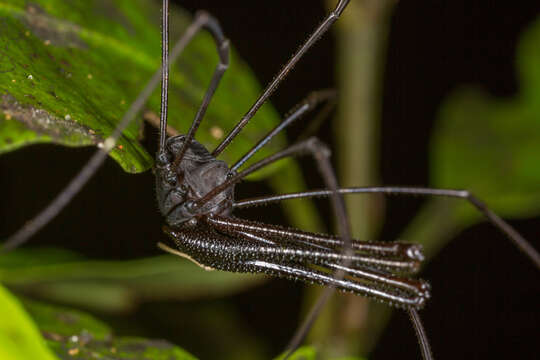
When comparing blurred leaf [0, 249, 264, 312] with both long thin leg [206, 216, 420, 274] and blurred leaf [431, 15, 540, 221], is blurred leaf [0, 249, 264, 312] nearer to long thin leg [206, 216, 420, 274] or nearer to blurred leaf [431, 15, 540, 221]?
long thin leg [206, 216, 420, 274]

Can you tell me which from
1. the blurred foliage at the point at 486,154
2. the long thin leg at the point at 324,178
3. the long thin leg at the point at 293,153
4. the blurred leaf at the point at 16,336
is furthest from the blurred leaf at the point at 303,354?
the blurred foliage at the point at 486,154

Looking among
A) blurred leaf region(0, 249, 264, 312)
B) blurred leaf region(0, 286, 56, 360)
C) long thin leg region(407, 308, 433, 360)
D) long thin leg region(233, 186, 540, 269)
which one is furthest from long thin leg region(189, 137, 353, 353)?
blurred leaf region(0, 286, 56, 360)

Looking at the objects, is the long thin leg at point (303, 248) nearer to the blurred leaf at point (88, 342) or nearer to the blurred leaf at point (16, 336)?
the blurred leaf at point (88, 342)

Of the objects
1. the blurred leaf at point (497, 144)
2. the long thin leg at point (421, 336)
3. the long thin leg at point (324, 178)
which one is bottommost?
the long thin leg at point (421, 336)

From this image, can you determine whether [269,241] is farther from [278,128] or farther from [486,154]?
[486,154]

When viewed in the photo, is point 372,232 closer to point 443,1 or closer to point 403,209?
point 403,209

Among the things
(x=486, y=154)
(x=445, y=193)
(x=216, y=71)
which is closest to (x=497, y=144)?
(x=486, y=154)

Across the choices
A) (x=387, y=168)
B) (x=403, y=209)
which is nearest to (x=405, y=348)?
(x=403, y=209)
